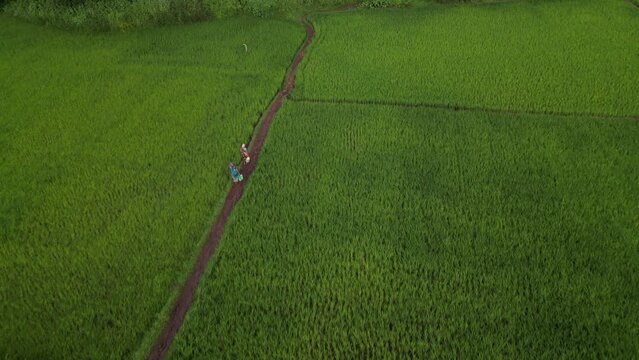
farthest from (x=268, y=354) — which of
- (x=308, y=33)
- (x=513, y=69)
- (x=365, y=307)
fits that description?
(x=308, y=33)

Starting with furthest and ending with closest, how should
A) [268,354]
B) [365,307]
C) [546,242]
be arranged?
[546,242]
[365,307]
[268,354]

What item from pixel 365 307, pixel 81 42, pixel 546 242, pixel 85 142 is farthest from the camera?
pixel 81 42

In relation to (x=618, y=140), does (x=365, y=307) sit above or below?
below

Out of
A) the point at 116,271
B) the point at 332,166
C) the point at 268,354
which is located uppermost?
the point at 332,166

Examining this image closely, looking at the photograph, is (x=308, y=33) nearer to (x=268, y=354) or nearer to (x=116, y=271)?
(x=116, y=271)

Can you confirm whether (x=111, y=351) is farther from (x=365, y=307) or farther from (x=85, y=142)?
(x=85, y=142)

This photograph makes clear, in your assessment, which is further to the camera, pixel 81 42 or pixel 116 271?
pixel 81 42

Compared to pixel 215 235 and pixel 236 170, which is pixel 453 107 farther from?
pixel 215 235
